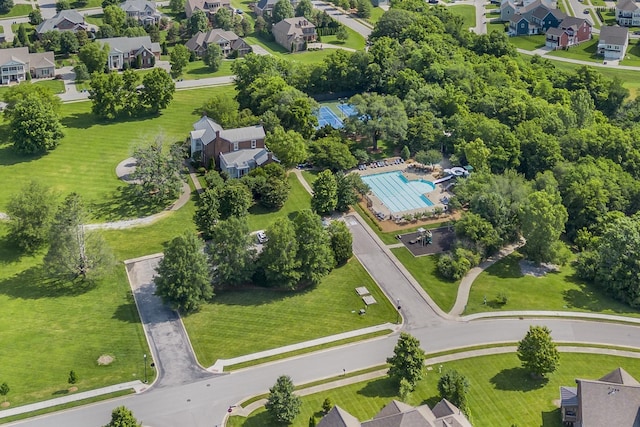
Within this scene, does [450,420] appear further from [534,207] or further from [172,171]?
[172,171]

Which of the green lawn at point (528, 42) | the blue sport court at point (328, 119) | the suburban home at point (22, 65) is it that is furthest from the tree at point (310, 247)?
the green lawn at point (528, 42)

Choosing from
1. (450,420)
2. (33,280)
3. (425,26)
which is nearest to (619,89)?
(425,26)

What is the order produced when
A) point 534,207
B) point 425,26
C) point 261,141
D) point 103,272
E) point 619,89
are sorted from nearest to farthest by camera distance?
point 103,272, point 534,207, point 261,141, point 619,89, point 425,26

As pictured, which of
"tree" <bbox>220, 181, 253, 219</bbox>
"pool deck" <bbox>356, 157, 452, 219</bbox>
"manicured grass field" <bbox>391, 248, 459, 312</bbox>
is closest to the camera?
"manicured grass field" <bbox>391, 248, 459, 312</bbox>

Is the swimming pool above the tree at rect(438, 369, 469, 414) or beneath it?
beneath

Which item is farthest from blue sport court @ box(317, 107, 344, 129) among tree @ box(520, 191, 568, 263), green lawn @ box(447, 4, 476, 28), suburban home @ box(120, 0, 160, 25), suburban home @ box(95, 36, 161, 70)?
green lawn @ box(447, 4, 476, 28)

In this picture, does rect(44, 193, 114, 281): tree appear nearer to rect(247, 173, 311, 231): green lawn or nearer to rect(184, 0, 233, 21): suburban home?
rect(247, 173, 311, 231): green lawn

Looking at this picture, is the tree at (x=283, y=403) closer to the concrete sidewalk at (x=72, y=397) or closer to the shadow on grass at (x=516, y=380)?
the concrete sidewalk at (x=72, y=397)
